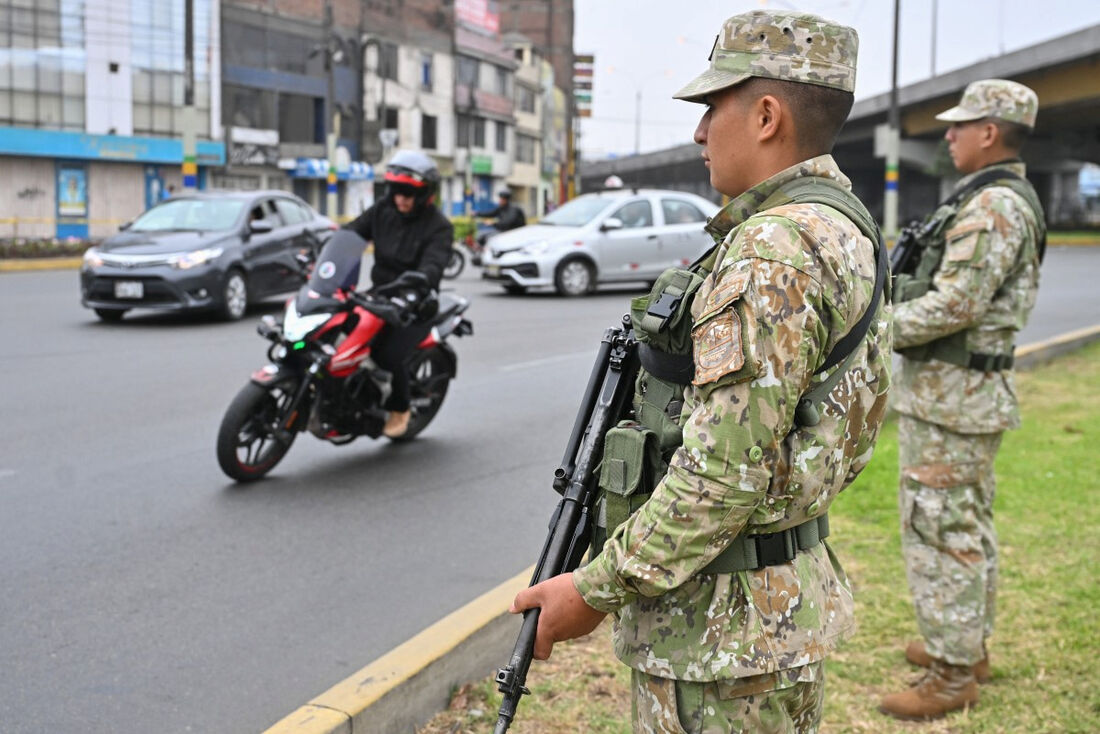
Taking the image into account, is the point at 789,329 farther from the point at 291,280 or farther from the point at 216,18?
the point at 216,18

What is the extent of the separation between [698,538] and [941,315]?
6.92ft

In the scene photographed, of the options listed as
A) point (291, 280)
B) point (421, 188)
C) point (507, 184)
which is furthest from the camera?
point (507, 184)

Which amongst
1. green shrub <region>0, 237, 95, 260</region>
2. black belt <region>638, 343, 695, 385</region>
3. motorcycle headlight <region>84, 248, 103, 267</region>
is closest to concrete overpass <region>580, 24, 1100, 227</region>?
motorcycle headlight <region>84, 248, 103, 267</region>

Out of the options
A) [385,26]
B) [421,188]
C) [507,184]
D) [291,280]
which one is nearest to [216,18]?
[385,26]

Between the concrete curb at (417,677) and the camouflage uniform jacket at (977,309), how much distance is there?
62.1 inches

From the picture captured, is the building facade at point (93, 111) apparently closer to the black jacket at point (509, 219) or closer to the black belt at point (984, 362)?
the black jacket at point (509, 219)

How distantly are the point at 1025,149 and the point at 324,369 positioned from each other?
55791mm

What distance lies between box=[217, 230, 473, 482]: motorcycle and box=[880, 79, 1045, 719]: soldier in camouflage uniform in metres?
3.55

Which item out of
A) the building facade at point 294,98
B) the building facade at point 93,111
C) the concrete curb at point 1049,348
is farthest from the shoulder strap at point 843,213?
the building facade at point 294,98

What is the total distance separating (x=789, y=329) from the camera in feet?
5.98

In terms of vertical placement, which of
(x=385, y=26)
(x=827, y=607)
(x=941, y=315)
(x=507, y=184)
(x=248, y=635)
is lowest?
(x=248, y=635)

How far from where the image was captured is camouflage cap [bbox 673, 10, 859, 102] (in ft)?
6.42

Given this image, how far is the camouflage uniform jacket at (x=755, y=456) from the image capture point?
184 cm

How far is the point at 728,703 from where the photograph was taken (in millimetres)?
2059
